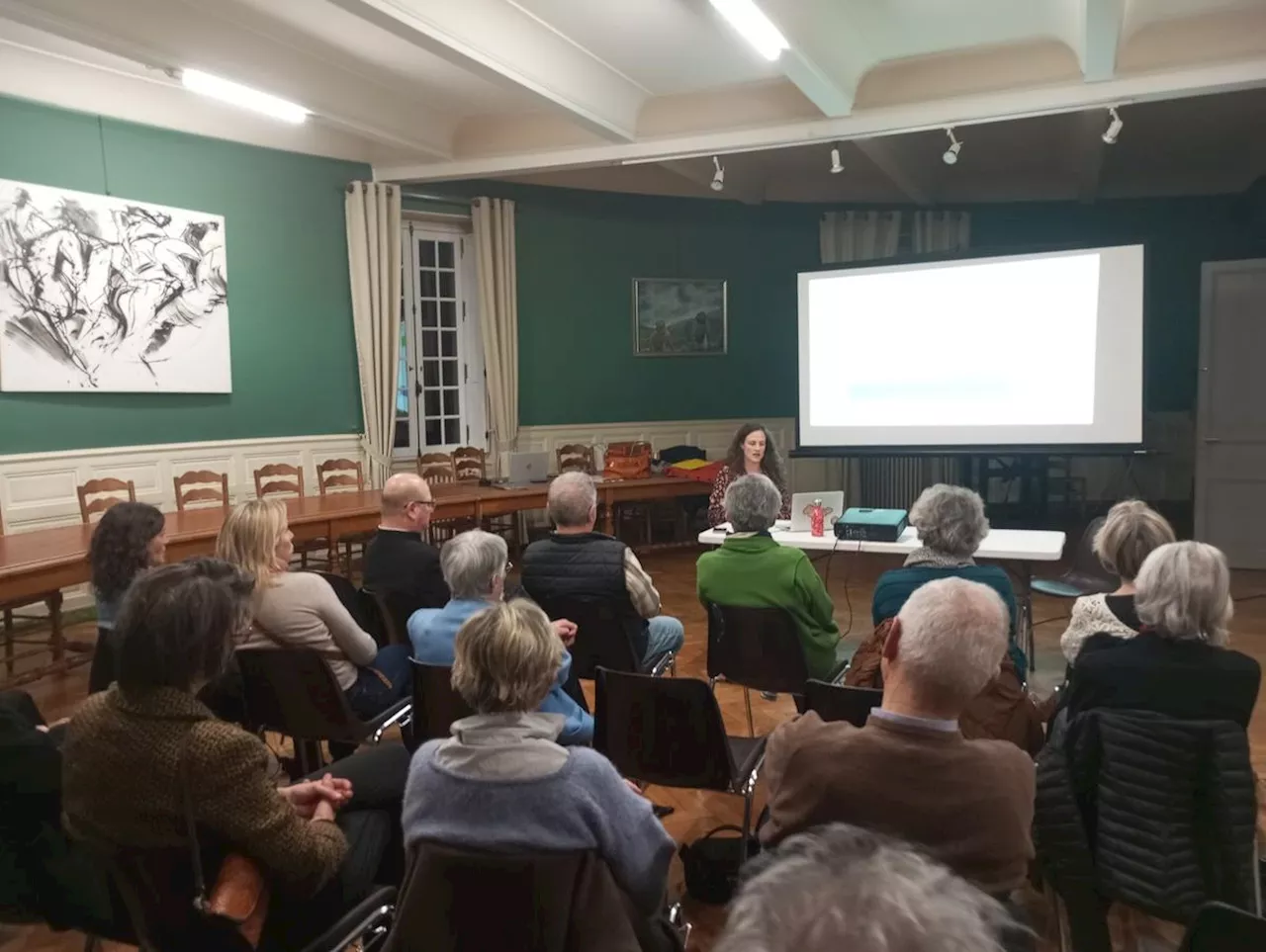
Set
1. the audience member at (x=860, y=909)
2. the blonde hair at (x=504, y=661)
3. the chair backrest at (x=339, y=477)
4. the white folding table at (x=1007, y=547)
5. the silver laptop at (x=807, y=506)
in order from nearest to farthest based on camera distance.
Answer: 1. the audience member at (x=860, y=909)
2. the blonde hair at (x=504, y=661)
3. the white folding table at (x=1007, y=547)
4. the silver laptop at (x=807, y=506)
5. the chair backrest at (x=339, y=477)

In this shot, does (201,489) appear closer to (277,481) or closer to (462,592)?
(277,481)

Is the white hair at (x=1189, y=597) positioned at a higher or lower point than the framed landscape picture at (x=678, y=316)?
lower

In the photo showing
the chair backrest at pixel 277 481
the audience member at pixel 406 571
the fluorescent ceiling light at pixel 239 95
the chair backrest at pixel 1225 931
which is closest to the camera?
the chair backrest at pixel 1225 931

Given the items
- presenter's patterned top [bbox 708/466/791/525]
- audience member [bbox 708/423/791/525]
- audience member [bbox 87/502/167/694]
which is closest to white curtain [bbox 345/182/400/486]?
presenter's patterned top [bbox 708/466/791/525]

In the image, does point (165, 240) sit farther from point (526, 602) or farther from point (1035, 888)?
point (1035, 888)

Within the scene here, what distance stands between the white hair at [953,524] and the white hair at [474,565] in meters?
1.27

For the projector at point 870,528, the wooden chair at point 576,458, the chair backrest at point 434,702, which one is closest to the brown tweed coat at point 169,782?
the chair backrest at point 434,702

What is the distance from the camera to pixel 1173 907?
171cm

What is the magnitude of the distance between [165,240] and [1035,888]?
594 cm

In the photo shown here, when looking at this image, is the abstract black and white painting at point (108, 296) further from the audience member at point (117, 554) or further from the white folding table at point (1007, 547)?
the white folding table at point (1007, 547)

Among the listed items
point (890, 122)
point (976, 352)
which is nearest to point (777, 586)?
point (976, 352)

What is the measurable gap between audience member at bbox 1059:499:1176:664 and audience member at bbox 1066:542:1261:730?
29 centimetres

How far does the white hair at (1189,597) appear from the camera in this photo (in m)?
1.85

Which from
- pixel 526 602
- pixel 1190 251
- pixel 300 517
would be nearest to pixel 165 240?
pixel 300 517
